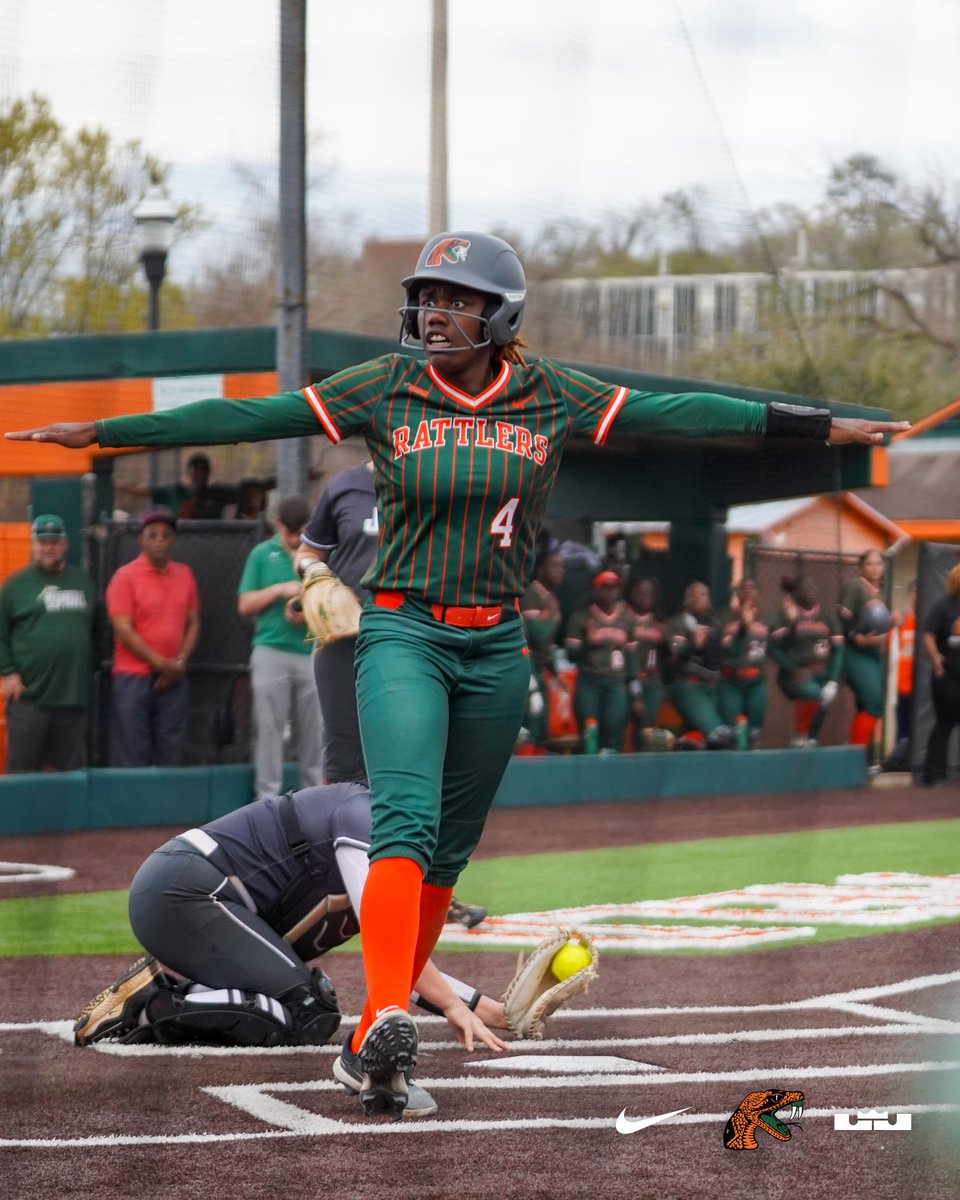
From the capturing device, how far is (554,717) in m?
13.0

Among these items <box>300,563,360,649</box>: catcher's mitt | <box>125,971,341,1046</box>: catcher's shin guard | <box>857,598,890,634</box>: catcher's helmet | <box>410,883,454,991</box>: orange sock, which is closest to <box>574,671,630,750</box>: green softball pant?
<box>857,598,890,634</box>: catcher's helmet

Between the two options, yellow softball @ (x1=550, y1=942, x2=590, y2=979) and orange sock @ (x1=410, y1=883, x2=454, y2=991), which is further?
yellow softball @ (x1=550, y1=942, x2=590, y2=979)

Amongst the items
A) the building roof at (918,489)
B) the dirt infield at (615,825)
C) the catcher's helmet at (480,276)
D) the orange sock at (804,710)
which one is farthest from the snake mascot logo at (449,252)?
the orange sock at (804,710)

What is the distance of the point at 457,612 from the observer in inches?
150

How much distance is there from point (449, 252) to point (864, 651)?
10.9 m

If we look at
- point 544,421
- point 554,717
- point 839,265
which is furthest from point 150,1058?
point 554,717

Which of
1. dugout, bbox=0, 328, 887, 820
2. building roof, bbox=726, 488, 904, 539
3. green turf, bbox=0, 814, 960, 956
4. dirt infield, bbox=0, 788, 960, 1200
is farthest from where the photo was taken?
building roof, bbox=726, 488, 904, 539

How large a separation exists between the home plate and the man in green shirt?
5.36 m

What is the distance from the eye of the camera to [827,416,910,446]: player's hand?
13.1 feet

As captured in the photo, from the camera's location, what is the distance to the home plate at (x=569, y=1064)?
161 inches

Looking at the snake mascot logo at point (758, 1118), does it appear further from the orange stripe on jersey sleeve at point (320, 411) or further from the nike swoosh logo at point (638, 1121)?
the orange stripe on jersey sleeve at point (320, 411)

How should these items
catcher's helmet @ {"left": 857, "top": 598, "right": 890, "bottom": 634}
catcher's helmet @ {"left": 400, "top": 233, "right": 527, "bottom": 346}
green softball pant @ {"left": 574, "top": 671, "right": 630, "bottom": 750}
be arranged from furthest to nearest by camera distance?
catcher's helmet @ {"left": 857, "top": 598, "right": 890, "bottom": 634}
green softball pant @ {"left": 574, "top": 671, "right": 630, "bottom": 750}
catcher's helmet @ {"left": 400, "top": 233, "right": 527, "bottom": 346}

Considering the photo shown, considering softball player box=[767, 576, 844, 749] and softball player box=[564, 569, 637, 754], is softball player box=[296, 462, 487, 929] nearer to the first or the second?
softball player box=[564, 569, 637, 754]

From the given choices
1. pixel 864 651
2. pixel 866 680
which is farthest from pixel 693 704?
pixel 866 680
